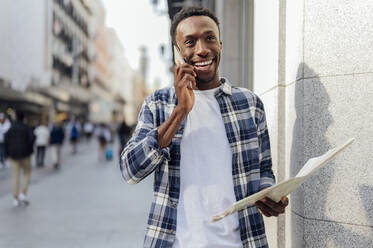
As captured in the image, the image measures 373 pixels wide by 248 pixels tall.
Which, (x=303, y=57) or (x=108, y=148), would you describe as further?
(x=108, y=148)

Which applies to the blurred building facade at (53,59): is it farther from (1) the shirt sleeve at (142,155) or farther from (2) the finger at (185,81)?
(2) the finger at (185,81)

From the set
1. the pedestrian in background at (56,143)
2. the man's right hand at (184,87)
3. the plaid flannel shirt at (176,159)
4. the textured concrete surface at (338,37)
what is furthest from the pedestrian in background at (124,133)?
the man's right hand at (184,87)

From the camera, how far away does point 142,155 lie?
1803 mm

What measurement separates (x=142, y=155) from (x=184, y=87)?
0.32m

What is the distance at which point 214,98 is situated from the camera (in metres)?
2.09

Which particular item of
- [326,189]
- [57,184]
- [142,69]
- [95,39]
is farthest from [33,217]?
[142,69]

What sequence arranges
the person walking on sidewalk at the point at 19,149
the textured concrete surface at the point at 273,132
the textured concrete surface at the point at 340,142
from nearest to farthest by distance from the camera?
the textured concrete surface at the point at 340,142 → the textured concrete surface at the point at 273,132 → the person walking on sidewalk at the point at 19,149

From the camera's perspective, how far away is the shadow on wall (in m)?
2.26

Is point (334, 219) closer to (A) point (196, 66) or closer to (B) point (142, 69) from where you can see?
(A) point (196, 66)

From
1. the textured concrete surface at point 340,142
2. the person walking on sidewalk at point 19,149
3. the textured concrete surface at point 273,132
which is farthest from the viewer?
the person walking on sidewalk at point 19,149

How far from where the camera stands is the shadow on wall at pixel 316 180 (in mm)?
2260

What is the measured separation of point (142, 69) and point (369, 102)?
16149cm

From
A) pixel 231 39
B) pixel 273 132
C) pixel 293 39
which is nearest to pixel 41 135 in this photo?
pixel 231 39

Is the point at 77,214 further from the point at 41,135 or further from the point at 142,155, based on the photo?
the point at 41,135
